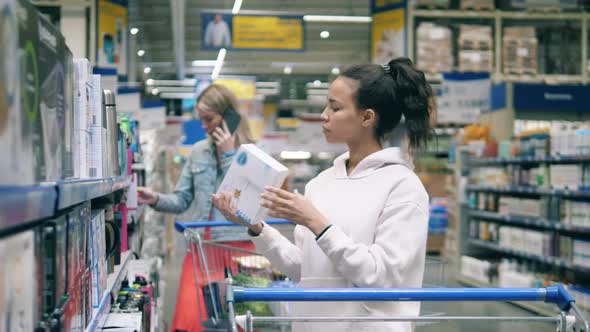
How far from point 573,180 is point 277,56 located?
15405mm

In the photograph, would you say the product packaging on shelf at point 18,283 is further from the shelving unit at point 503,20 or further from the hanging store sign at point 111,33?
the shelving unit at point 503,20

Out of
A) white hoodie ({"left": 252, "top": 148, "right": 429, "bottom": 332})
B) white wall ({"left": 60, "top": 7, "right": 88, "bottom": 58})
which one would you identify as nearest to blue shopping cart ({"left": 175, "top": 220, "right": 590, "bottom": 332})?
white hoodie ({"left": 252, "top": 148, "right": 429, "bottom": 332})

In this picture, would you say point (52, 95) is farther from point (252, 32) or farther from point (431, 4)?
point (252, 32)

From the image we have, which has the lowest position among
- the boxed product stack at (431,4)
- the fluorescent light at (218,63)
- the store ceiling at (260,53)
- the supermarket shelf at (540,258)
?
the supermarket shelf at (540,258)

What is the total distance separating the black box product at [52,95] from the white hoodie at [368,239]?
0.93m

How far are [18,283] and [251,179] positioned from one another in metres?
1.41

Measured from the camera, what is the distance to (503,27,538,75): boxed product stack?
9.12 metres

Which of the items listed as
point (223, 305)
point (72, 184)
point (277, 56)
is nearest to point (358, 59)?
point (277, 56)

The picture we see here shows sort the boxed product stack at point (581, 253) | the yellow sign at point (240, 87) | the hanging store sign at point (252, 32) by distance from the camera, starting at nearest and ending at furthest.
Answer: the boxed product stack at point (581, 253), the hanging store sign at point (252, 32), the yellow sign at point (240, 87)

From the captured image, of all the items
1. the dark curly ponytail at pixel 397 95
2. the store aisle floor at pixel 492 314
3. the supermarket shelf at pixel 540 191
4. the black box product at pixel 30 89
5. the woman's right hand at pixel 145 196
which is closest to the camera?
the black box product at pixel 30 89

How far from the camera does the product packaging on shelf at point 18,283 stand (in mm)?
1094

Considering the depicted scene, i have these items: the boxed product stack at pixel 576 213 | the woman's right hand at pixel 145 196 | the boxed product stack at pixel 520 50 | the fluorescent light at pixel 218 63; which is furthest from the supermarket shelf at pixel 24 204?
the fluorescent light at pixel 218 63

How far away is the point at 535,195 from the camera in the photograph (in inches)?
350

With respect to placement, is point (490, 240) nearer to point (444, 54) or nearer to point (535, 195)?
point (535, 195)
